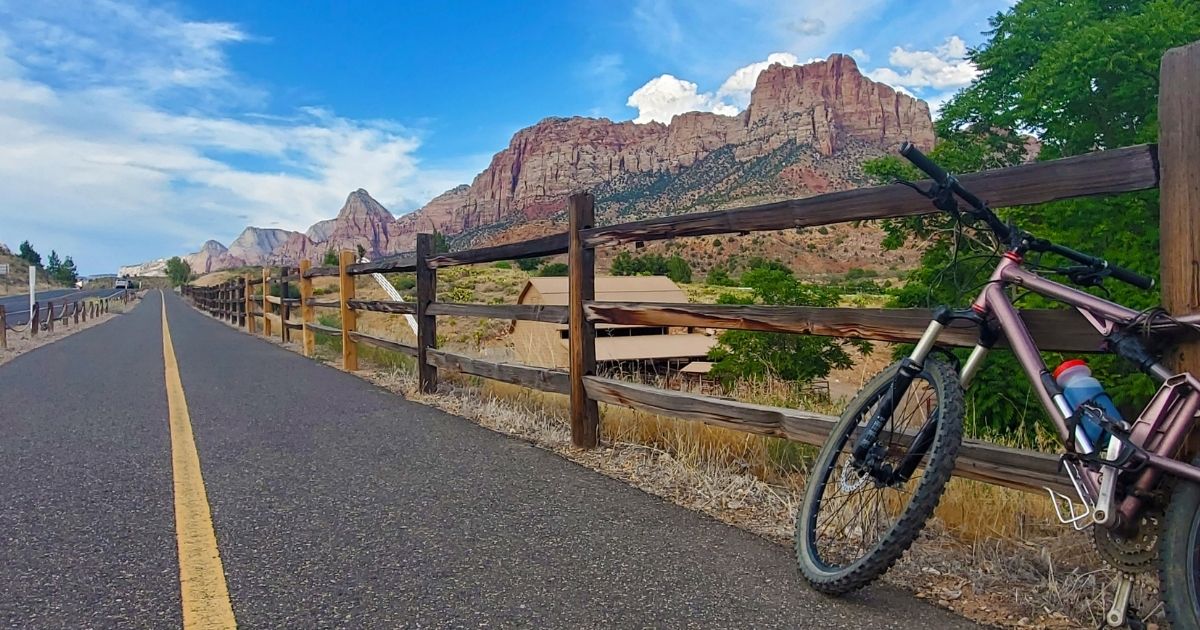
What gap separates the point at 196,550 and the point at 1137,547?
11.2 ft

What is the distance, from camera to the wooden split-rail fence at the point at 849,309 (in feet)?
8.11

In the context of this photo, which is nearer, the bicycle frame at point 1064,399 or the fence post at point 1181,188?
the bicycle frame at point 1064,399

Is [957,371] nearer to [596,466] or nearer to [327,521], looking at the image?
[596,466]

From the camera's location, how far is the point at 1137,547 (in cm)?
218

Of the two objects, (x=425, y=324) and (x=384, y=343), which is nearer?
(x=425, y=324)

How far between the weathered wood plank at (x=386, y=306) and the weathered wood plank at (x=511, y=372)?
3.67ft

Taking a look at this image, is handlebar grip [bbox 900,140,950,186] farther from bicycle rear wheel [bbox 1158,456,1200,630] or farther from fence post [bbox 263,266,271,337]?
fence post [bbox 263,266,271,337]

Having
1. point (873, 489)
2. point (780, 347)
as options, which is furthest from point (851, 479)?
point (780, 347)

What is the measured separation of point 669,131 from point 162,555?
193m

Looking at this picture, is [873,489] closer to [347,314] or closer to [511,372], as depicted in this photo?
[511,372]

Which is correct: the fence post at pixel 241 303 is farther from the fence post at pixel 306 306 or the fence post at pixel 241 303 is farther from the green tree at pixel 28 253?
the green tree at pixel 28 253

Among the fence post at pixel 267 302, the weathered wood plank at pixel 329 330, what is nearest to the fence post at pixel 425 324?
the weathered wood plank at pixel 329 330

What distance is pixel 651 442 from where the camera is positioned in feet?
16.8

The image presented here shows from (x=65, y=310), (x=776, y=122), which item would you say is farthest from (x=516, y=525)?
(x=776, y=122)
